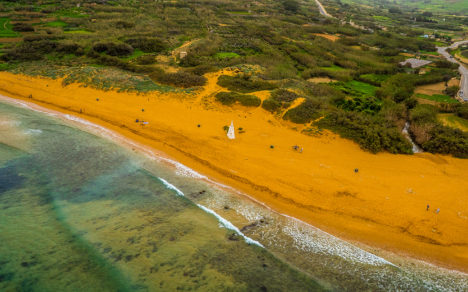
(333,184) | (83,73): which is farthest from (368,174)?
(83,73)

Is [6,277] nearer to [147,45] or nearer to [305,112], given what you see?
[305,112]

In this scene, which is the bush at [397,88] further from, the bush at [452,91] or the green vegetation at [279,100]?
the green vegetation at [279,100]

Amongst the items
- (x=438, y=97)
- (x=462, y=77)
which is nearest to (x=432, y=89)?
(x=438, y=97)

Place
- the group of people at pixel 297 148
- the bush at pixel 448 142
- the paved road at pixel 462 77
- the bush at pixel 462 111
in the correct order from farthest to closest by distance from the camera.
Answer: the paved road at pixel 462 77, the bush at pixel 462 111, the group of people at pixel 297 148, the bush at pixel 448 142

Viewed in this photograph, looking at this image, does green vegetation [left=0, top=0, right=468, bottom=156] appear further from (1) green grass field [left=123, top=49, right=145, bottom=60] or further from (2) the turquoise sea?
(2) the turquoise sea

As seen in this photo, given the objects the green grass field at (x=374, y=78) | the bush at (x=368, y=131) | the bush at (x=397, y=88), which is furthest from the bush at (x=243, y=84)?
the green grass field at (x=374, y=78)

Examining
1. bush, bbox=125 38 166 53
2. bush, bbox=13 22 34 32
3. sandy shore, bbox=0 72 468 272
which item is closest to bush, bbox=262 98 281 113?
sandy shore, bbox=0 72 468 272
